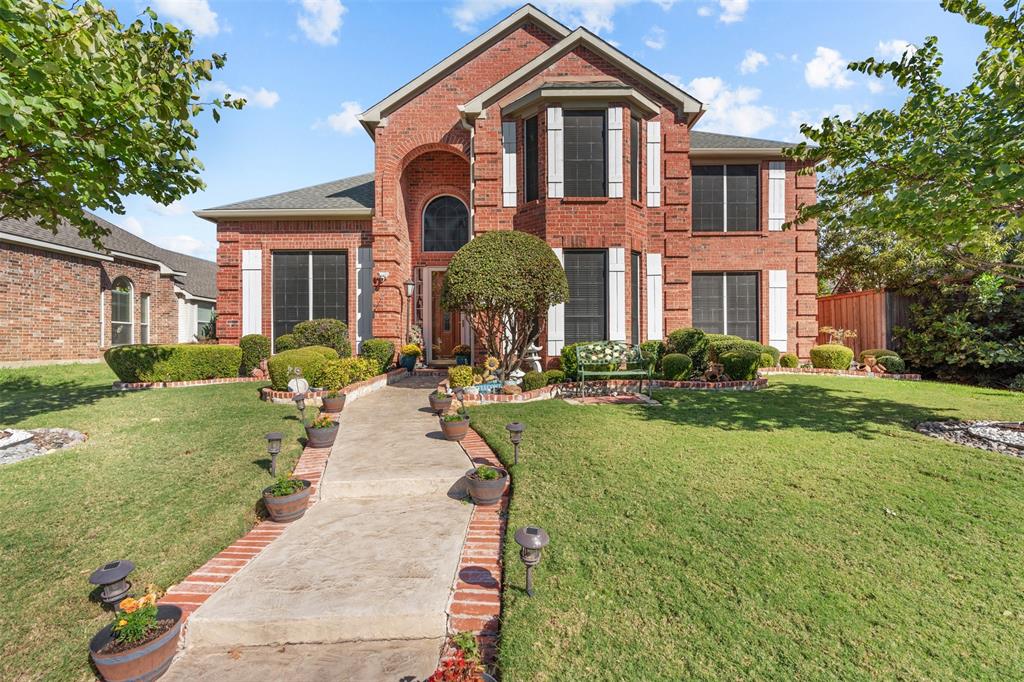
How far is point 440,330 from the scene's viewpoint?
13828 millimetres

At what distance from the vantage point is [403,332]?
1285 cm

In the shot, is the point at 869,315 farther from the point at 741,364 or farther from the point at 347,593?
the point at 347,593

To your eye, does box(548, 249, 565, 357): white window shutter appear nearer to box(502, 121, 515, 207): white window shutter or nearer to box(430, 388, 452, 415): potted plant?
box(502, 121, 515, 207): white window shutter

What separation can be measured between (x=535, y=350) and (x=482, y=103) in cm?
677

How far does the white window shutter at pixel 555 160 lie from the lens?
9.95 meters

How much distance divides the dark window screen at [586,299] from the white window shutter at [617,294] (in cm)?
12

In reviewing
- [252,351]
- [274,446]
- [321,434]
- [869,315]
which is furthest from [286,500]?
[869,315]

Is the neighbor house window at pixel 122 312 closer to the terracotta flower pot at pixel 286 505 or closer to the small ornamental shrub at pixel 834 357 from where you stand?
the terracotta flower pot at pixel 286 505

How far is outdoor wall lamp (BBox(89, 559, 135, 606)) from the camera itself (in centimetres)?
264

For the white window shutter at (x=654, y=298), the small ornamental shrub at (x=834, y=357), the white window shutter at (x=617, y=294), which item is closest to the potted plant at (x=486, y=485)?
the white window shutter at (x=617, y=294)

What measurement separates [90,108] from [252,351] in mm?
7433

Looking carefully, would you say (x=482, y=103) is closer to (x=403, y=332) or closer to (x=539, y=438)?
(x=403, y=332)

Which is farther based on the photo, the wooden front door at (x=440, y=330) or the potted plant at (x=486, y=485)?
the wooden front door at (x=440, y=330)

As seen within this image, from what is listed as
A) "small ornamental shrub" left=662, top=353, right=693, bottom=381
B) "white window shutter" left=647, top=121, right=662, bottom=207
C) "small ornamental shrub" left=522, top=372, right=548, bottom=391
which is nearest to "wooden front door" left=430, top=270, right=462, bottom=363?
"small ornamental shrub" left=522, top=372, right=548, bottom=391
